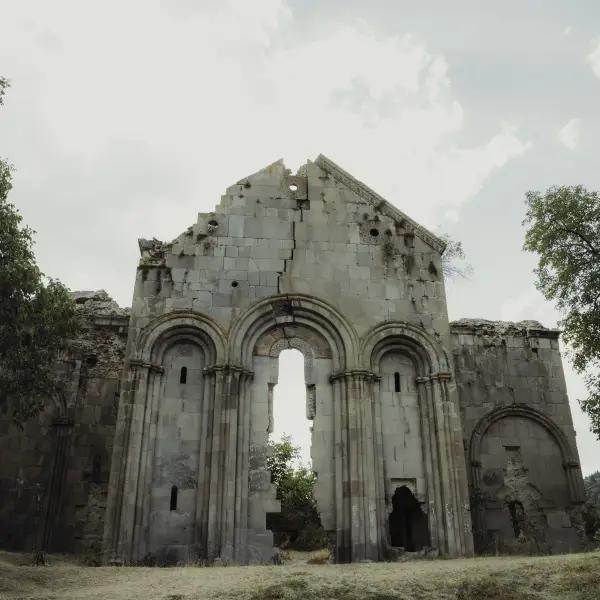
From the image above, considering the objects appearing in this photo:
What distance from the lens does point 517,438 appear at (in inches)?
728

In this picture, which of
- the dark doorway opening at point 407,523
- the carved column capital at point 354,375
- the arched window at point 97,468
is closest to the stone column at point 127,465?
the carved column capital at point 354,375

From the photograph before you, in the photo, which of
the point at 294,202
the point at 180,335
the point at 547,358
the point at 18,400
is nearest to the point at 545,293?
the point at 547,358

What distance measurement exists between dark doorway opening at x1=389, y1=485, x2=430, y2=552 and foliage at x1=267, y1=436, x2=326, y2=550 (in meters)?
1.99

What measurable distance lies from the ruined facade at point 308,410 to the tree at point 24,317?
5.82 ft

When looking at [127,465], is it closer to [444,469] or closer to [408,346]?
[444,469]

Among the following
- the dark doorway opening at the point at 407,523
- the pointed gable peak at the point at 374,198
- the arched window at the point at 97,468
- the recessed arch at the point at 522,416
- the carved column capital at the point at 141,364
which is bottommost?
the dark doorway opening at the point at 407,523

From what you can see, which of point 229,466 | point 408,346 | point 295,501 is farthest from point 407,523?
point 295,501

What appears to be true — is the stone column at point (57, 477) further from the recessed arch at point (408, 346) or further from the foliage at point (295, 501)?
the recessed arch at point (408, 346)

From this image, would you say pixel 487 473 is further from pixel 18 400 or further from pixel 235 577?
pixel 18 400

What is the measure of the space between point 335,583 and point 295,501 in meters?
18.5

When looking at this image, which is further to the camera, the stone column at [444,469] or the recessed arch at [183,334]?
the recessed arch at [183,334]

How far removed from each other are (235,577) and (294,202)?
32.0 feet

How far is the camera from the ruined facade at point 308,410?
1344 cm

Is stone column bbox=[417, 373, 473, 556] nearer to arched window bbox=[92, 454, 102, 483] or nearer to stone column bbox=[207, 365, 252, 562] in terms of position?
stone column bbox=[207, 365, 252, 562]
